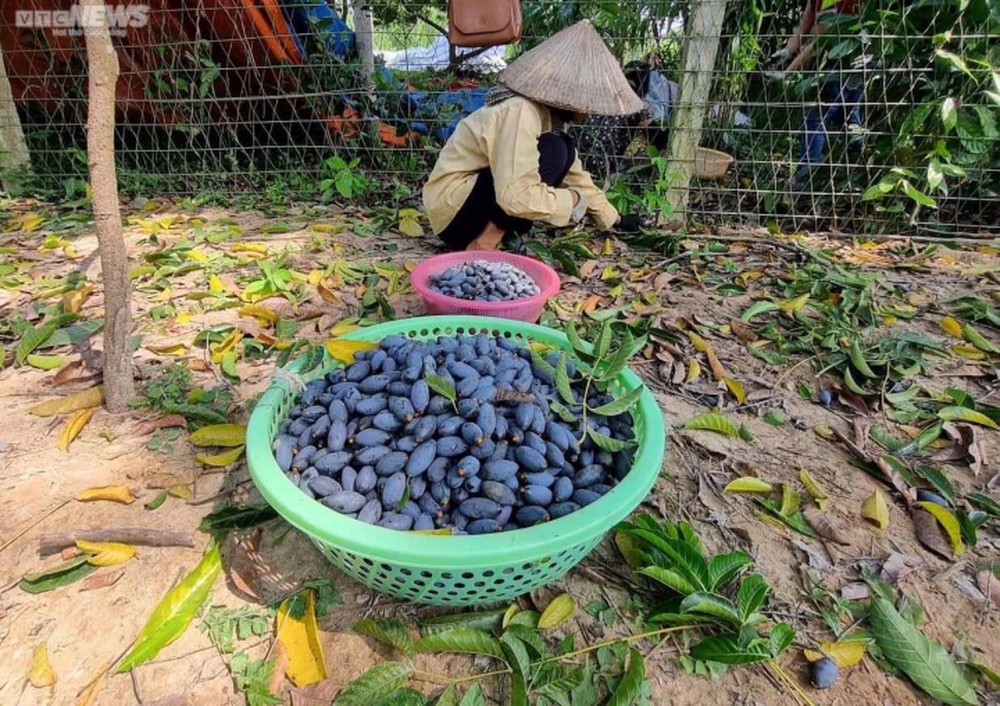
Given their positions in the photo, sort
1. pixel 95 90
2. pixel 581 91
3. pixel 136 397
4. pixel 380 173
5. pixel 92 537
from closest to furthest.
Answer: pixel 92 537 → pixel 95 90 → pixel 136 397 → pixel 581 91 → pixel 380 173

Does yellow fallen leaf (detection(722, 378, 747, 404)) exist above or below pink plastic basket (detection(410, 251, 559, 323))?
below

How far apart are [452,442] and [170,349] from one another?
123 centimetres

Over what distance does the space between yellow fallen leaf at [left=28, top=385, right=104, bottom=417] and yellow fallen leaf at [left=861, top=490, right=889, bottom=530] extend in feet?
6.56

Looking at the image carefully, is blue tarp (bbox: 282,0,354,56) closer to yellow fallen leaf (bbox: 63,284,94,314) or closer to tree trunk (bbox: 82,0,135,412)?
yellow fallen leaf (bbox: 63,284,94,314)

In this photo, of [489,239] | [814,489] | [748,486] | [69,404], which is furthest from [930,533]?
[69,404]

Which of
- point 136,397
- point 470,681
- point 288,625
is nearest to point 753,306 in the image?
point 470,681

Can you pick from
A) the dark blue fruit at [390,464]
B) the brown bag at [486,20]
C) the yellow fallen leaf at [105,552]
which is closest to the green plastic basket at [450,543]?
the dark blue fruit at [390,464]

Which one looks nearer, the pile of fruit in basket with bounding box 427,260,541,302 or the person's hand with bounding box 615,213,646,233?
the pile of fruit in basket with bounding box 427,260,541,302

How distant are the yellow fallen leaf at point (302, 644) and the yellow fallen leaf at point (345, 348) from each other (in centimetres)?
53

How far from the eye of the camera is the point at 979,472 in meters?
1.56

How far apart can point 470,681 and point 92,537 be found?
84cm

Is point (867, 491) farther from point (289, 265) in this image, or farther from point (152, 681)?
point (289, 265)

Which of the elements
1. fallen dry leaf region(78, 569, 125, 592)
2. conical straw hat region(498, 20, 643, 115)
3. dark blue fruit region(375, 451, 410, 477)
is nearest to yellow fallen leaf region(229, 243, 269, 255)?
conical straw hat region(498, 20, 643, 115)

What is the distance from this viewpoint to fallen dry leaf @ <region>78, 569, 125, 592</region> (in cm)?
120
